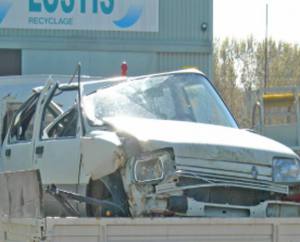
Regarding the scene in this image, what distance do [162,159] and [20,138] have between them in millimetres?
3128

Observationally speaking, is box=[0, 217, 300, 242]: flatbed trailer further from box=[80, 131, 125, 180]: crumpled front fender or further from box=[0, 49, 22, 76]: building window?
box=[0, 49, 22, 76]: building window

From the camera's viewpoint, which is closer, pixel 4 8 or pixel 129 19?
pixel 4 8

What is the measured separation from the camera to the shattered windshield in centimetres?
740

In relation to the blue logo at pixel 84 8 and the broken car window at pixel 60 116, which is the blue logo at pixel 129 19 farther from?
the broken car window at pixel 60 116

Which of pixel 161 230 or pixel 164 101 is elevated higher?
pixel 164 101

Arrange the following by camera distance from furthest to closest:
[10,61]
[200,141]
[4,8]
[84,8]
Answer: [10,61], [84,8], [4,8], [200,141]

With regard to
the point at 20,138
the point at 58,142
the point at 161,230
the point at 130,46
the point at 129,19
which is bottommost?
the point at 161,230

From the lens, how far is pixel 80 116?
7348 millimetres

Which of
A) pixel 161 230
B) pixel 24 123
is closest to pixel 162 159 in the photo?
pixel 161 230

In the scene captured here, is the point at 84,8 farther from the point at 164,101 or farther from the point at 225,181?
the point at 225,181

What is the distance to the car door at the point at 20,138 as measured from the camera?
28.0 ft

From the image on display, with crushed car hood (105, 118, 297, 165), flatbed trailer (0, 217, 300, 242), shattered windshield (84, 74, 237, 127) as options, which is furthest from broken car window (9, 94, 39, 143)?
flatbed trailer (0, 217, 300, 242)

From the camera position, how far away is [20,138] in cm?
903

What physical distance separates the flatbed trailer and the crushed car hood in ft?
2.32
